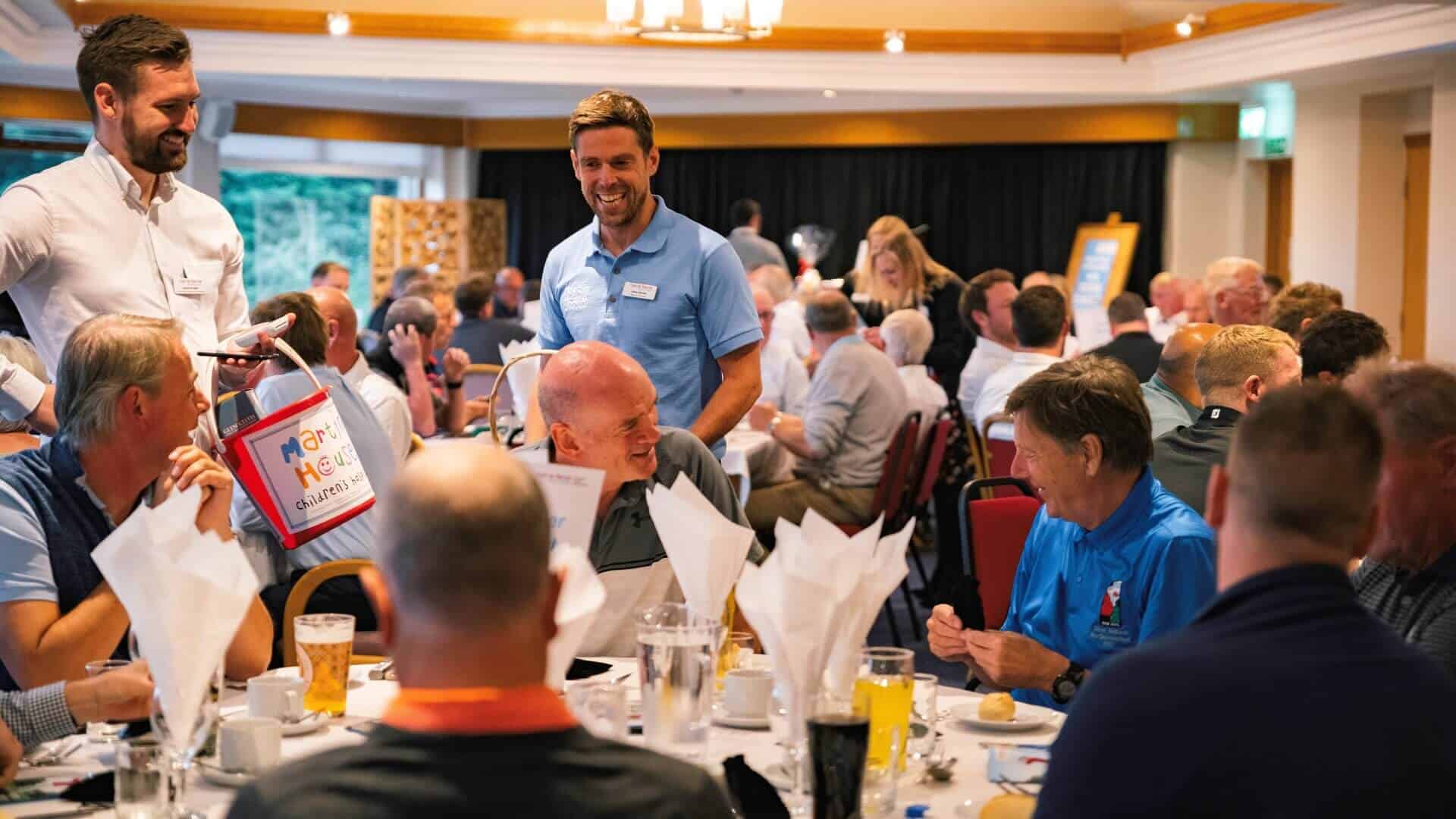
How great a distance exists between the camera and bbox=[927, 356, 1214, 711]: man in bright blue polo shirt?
8.43 ft

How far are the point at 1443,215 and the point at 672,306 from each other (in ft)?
25.1

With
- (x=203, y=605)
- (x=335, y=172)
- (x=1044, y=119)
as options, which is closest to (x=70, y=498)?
(x=203, y=605)

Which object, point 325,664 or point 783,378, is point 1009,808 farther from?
point 783,378

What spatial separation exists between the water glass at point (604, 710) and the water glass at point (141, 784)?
480 mm

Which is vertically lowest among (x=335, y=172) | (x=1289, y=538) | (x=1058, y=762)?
(x=1058, y=762)

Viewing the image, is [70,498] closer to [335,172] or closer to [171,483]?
[171,483]

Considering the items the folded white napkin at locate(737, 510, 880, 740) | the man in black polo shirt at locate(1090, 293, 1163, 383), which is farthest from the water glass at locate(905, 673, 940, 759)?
the man in black polo shirt at locate(1090, 293, 1163, 383)

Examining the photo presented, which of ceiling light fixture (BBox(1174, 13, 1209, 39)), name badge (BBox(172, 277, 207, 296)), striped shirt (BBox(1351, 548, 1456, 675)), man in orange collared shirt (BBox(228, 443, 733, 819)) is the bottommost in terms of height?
striped shirt (BBox(1351, 548, 1456, 675))

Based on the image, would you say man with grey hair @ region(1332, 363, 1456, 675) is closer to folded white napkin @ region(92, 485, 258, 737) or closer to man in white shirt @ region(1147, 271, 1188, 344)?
folded white napkin @ region(92, 485, 258, 737)

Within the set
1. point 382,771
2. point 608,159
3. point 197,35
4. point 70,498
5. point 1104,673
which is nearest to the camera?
point 382,771

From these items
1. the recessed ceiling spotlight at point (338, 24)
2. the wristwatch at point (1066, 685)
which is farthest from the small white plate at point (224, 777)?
the recessed ceiling spotlight at point (338, 24)

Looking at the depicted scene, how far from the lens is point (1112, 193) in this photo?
1354 cm

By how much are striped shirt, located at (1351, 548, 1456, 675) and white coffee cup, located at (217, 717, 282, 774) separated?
1461 millimetres

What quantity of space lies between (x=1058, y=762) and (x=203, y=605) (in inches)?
39.5
